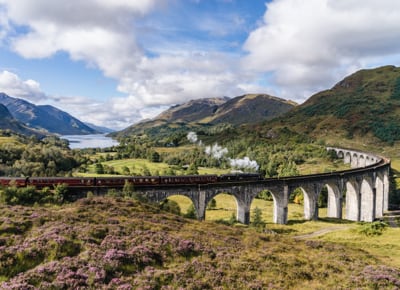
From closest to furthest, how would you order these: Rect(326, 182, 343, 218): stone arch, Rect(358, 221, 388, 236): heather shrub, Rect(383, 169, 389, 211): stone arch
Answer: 1. Rect(358, 221, 388, 236): heather shrub
2. Rect(326, 182, 343, 218): stone arch
3. Rect(383, 169, 389, 211): stone arch

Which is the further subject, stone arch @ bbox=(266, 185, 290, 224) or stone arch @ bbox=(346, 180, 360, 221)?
stone arch @ bbox=(346, 180, 360, 221)

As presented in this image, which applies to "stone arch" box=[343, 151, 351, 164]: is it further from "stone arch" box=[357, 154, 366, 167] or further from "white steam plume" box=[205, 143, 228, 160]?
"white steam plume" box=[205, 143, 228, 160]

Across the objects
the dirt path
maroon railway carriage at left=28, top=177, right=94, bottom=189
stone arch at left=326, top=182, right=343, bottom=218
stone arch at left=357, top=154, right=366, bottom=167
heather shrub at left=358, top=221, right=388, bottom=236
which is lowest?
the dirt path

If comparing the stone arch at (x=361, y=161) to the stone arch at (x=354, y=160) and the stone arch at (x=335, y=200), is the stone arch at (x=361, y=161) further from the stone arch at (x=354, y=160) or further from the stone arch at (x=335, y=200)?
the stone arch at (x=335, y=200)

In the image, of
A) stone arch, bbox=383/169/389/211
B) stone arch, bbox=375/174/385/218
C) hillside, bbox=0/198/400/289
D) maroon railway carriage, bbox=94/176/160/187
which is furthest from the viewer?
stone arch, bbox=383/169/389/211

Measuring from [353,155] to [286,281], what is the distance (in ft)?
387

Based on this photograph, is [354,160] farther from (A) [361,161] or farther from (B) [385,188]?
(B) [385,188]

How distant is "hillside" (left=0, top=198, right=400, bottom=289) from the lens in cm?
1507

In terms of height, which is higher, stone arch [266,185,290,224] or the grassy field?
stone arch [266,185,290,224]

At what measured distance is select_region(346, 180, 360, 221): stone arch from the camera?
65.6 m

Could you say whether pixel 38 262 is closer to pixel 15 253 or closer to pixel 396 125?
pixel 15 253

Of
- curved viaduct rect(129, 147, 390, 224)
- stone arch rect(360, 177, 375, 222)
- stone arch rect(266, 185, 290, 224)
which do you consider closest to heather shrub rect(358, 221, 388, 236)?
curved viaduct rect(129, 147, 390, 224)

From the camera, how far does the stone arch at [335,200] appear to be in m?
60.8

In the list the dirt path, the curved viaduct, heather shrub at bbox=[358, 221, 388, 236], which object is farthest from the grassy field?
the curved viaduct
